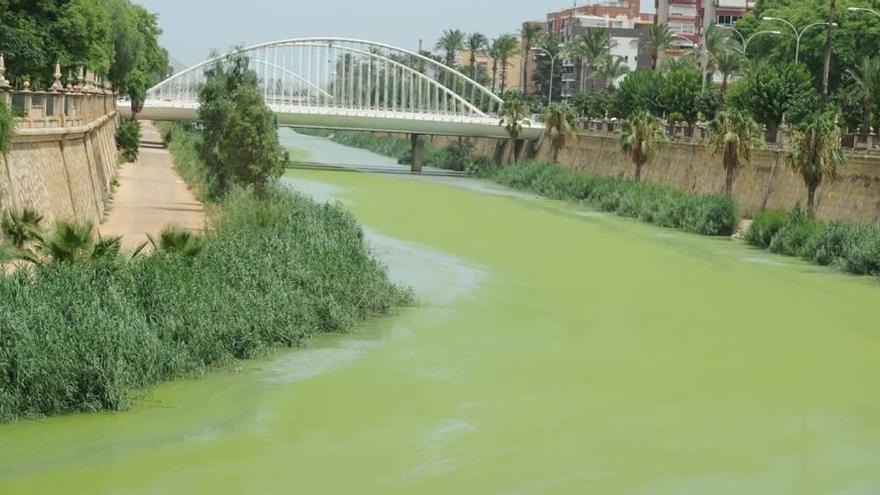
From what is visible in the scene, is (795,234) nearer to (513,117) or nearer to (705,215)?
(705,215)

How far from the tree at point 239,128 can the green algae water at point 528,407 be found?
8600 millimetres

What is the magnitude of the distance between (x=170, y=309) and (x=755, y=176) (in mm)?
36349

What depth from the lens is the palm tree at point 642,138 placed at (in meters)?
63.7

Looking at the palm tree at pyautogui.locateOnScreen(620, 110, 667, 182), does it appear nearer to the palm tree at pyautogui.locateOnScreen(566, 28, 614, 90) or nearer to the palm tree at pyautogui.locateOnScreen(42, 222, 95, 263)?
the palm tree at pyautogui.locateOnScreen(42, 222, 95, 263)

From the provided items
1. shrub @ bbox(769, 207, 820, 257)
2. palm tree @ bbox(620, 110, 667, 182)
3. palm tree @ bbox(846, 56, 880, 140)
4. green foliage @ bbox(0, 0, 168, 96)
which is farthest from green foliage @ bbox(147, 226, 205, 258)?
palm tree @ bbox(620, 110, 667, 182)

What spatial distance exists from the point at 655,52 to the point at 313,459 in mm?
80278

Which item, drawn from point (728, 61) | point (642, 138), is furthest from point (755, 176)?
point (728, 61)

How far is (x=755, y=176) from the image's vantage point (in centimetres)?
5534

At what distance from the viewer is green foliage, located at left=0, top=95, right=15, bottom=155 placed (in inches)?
967

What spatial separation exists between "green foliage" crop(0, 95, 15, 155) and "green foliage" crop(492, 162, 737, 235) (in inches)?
1225

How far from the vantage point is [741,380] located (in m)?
24.9

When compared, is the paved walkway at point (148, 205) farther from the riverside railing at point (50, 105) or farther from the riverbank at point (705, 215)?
the riverbank at point (705, 215)

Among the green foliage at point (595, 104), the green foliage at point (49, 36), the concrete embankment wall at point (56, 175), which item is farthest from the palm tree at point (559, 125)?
the concrete embankment wall at point (56, 175)

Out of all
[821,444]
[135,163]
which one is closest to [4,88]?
[821,444]
